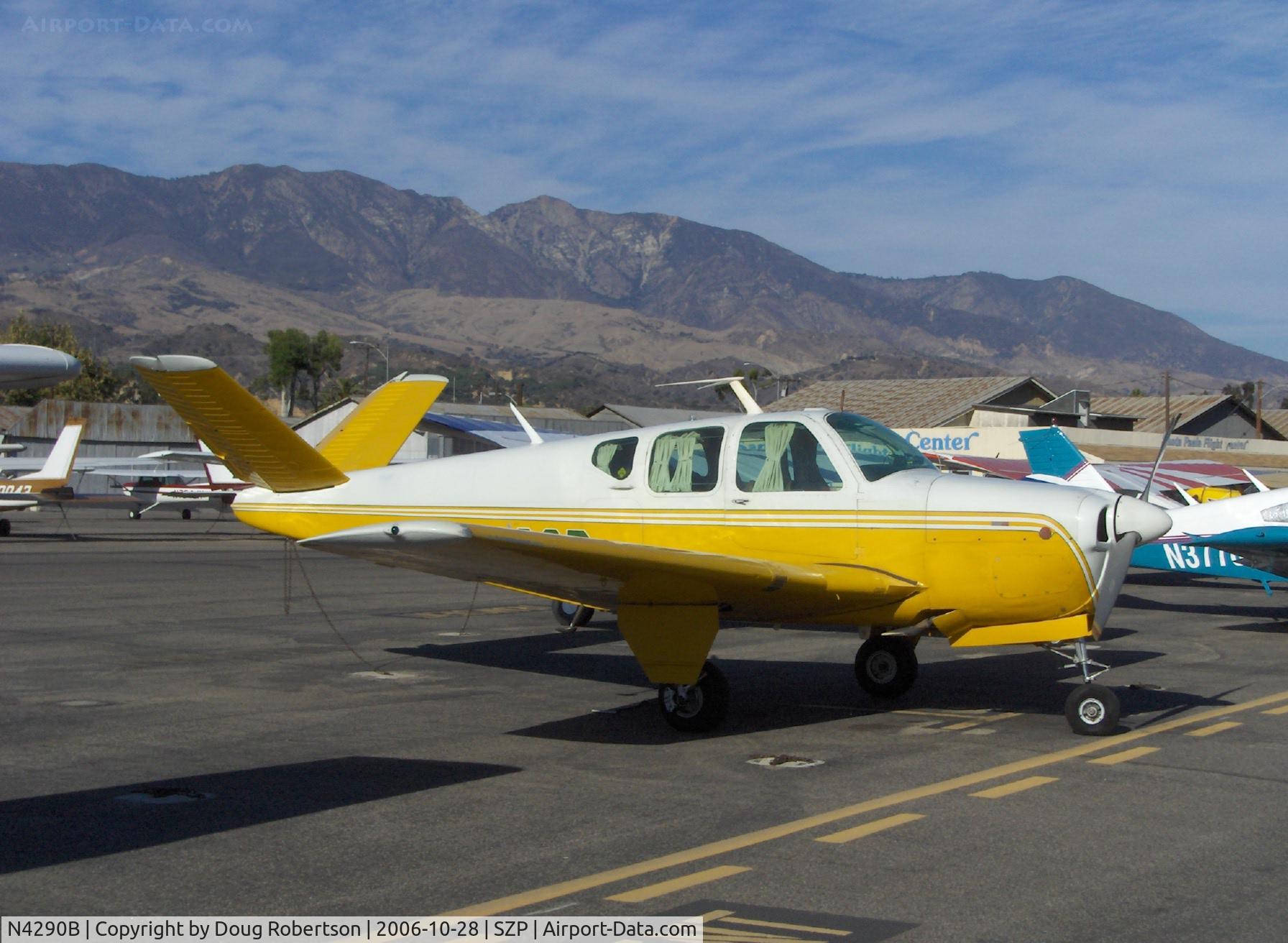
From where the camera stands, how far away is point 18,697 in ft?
31.1

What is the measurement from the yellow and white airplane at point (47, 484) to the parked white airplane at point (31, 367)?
30985mm

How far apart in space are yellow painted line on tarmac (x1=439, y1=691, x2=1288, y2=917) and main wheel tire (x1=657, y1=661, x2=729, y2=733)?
73.7 inches

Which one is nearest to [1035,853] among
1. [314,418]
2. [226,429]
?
[226,429]

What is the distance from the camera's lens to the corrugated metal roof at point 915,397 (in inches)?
2292

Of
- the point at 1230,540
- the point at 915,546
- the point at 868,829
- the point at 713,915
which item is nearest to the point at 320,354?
the point at 1230,540

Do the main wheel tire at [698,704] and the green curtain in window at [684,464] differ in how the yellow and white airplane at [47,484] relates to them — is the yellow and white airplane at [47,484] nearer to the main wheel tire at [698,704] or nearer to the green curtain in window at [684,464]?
the green curtain in window at [684,464]

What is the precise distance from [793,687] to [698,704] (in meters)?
2.43

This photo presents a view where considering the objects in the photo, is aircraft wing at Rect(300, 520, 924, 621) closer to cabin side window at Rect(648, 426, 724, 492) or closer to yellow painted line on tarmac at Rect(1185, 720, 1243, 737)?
cabin side window at Rect(648, 426, 724, 492)

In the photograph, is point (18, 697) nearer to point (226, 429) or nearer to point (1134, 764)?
point (226, 429)

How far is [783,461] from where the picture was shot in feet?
29.9

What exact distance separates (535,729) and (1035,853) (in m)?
3.99

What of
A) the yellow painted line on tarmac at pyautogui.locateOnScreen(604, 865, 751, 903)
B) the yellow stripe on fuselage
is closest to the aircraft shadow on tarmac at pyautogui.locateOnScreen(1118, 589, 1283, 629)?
the yellow stripe on fuselage

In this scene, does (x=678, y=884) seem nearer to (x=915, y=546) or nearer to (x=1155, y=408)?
(x=915, y=546)

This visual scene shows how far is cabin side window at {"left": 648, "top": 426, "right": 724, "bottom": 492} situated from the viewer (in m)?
9.37
